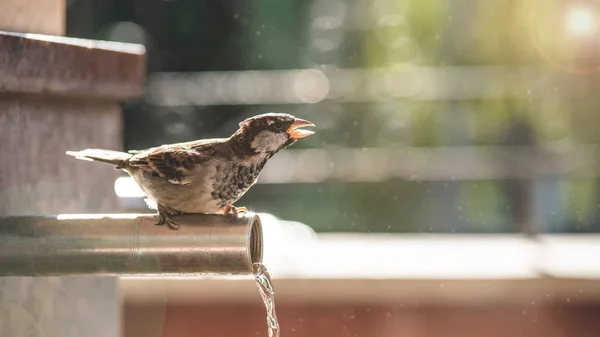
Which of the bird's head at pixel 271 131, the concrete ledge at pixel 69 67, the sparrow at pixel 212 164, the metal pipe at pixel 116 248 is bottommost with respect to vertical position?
the metal pipe at pixel 116 248

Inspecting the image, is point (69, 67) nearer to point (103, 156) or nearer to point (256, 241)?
point (103, 156)

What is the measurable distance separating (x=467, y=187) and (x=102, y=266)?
7.68 ft

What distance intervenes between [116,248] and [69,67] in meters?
0.20

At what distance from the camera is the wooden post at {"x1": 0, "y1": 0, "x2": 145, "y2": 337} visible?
74 centimetres

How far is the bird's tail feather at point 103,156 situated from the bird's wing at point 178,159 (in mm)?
27

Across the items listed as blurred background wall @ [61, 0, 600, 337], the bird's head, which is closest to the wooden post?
the bird's head

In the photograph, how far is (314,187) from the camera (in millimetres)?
2918

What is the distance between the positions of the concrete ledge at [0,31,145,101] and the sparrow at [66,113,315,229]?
0.08 meters

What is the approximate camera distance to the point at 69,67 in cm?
79

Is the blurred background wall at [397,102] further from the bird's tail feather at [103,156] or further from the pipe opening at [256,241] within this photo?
the pipe opening at [256,241]

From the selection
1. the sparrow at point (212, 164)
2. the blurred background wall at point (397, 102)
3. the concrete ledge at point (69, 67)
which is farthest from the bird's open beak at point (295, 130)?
the blurred background wall at point (397, 102)

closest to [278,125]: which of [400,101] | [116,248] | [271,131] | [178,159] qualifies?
[271,131]

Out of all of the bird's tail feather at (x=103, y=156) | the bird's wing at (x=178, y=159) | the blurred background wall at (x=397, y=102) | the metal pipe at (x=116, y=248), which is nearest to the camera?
the metal pipe at (x=116, y=248)

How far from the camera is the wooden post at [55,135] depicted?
74 centimetres
